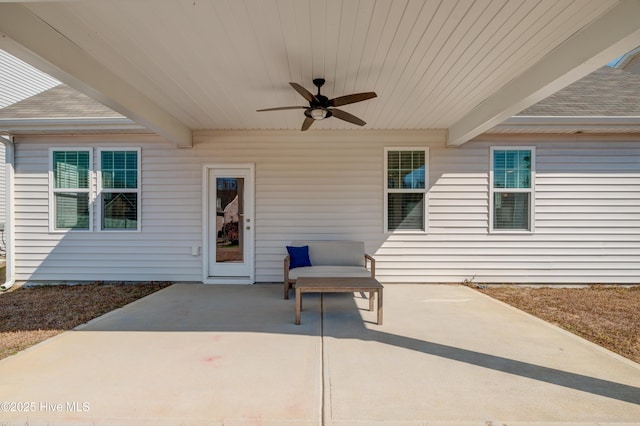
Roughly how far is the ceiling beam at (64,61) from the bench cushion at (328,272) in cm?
296

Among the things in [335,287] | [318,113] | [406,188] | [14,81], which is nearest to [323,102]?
[318,113]

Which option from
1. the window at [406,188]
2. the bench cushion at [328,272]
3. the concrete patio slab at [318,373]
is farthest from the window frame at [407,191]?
the concrete patio slab at [318,373]

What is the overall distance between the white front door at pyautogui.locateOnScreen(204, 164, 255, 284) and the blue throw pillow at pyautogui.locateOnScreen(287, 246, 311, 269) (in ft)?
3.15

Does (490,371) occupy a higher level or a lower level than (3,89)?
lower

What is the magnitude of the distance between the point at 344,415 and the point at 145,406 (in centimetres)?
128

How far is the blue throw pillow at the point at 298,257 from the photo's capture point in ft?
17.4

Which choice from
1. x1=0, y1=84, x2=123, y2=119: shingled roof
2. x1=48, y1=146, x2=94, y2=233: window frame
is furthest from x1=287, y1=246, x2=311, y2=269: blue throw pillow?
x1=48, y1=146, x2=94, y2=233: window frame

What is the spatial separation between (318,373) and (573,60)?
11.1ft

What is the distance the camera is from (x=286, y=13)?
2494mm

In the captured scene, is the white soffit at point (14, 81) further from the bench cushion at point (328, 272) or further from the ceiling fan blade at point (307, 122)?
the bench cushion at point (328, 272)

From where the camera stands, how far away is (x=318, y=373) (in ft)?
8.25

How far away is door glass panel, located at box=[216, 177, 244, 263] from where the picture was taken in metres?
5.88

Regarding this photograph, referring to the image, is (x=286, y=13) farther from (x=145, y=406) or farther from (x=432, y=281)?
(x=432, y=281)

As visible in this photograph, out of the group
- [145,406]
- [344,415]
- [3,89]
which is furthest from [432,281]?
[3,89]
